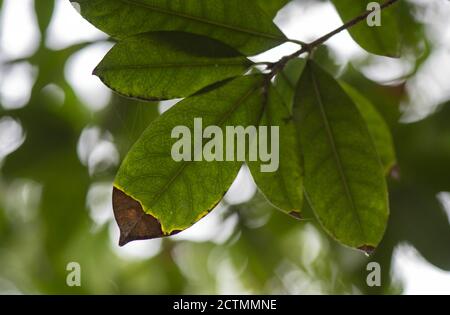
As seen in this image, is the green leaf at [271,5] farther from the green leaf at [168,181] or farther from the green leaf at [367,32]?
the green leaf at [168,181]

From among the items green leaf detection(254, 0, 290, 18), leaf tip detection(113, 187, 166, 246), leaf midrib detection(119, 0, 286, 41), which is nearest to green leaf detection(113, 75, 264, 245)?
leaf tip detection(113, 187, 166, 246)

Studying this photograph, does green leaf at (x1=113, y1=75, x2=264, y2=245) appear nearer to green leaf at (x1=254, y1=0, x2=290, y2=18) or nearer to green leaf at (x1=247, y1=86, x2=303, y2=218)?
green leaf at (x1=247, y1=86, x2=303, y2=218)

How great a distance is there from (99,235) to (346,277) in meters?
0.78

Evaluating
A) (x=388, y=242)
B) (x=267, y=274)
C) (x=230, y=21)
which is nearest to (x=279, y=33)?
(x=230, y=21)

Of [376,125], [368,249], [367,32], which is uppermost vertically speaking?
[367,32]

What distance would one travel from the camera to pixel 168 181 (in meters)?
0.90

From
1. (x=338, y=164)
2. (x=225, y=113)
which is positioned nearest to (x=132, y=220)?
(x=225, y=113)

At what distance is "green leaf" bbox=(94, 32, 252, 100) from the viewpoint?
89 centimetres

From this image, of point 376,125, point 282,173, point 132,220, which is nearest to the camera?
point 132,220

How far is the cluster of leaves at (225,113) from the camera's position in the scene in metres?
0.89

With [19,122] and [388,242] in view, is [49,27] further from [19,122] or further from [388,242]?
[388,242]

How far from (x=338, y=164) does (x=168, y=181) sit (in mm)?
269

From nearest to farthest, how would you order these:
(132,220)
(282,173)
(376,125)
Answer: (132,220) → (282,173) → (376,125)

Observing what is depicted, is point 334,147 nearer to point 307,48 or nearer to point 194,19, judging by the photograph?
point 307,48
